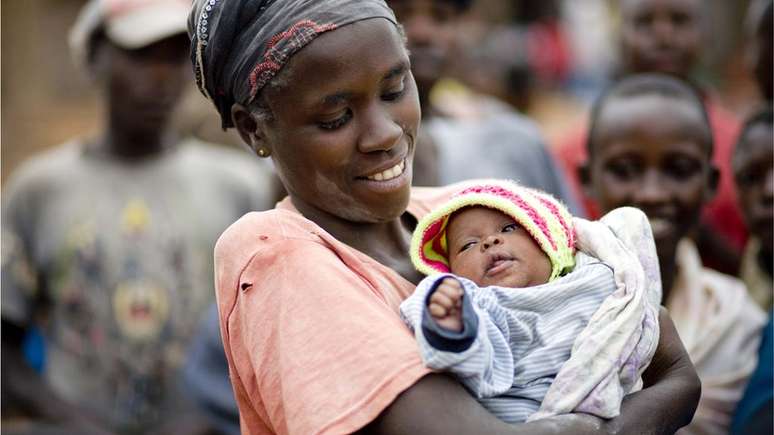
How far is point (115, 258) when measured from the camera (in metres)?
5.11

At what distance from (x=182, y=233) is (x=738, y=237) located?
239 centimetres

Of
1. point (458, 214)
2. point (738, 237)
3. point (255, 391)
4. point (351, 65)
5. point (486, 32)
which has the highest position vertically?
point (351, 65)

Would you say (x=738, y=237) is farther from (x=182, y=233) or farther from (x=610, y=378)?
(x=610, y=378)

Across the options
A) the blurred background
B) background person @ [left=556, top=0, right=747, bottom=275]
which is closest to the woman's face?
background person @ [left=556, top=0, right=747, bottom=275]

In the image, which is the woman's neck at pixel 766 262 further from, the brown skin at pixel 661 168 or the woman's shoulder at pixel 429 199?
the woman's shoulder at pixel 429 199

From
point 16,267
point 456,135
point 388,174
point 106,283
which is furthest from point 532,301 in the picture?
point 16,267

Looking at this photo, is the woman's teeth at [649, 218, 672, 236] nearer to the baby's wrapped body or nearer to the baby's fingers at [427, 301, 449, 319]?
the baby's wrapped body

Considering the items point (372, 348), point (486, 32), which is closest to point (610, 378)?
point (372, 348)

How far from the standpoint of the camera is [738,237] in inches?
203

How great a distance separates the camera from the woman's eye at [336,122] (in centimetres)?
243

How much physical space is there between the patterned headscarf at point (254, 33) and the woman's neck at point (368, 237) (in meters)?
0.28

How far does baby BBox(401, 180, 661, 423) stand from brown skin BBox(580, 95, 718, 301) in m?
1.33

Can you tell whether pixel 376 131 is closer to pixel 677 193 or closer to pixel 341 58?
pixel 341 58

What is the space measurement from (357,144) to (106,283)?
2888 millimetres
